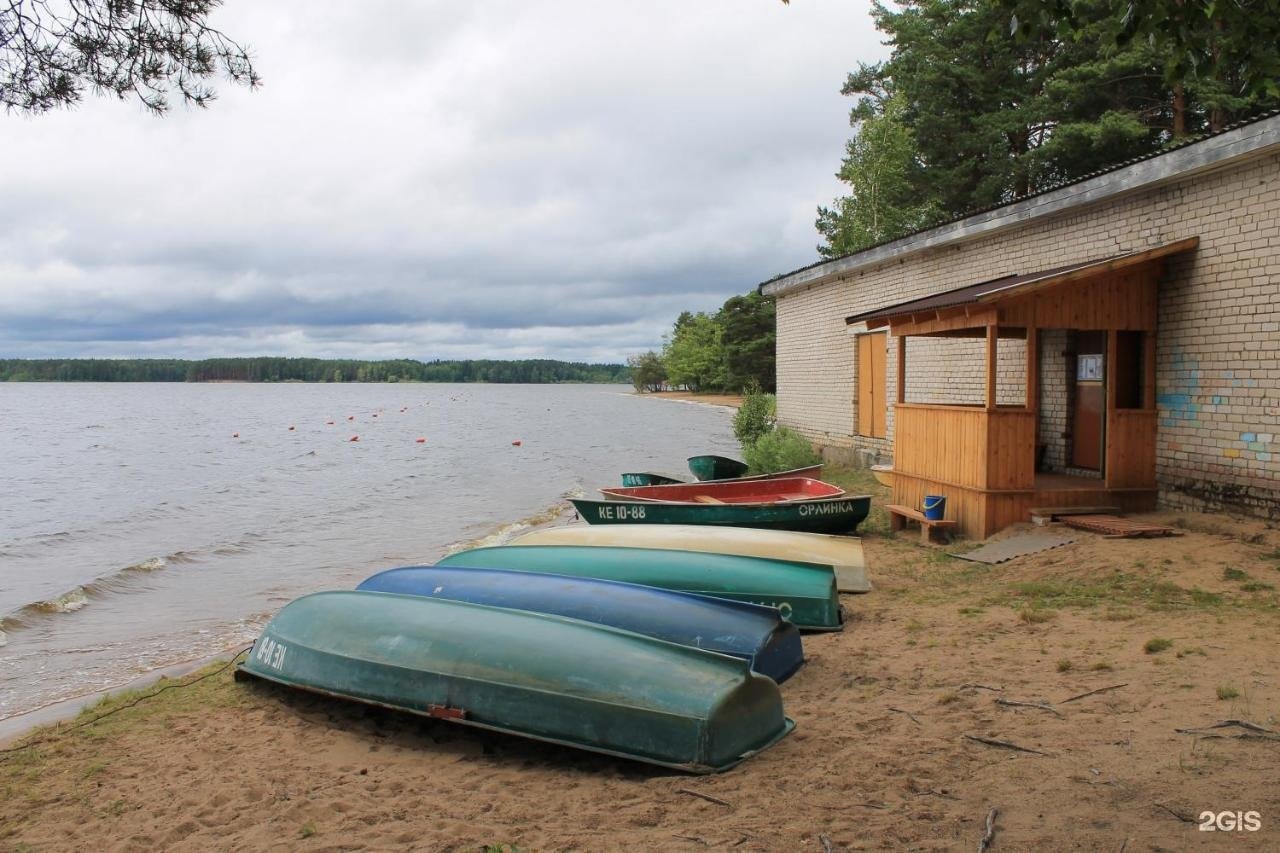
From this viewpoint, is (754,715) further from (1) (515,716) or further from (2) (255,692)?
(2) (255,692)

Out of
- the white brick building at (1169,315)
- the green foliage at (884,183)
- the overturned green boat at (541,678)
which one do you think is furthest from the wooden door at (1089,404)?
the green foliage at (884,183)

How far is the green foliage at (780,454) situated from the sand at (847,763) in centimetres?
1063

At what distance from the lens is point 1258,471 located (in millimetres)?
8727

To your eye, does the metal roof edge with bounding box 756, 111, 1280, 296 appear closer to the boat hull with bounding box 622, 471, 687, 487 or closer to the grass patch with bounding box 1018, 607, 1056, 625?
the grass patch with bounding box 1018, 607, 1056, 625

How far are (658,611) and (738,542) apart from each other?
3.05 metres

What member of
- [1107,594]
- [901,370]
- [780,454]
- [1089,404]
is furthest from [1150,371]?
[780,454]

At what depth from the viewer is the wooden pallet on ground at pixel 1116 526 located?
901 cm

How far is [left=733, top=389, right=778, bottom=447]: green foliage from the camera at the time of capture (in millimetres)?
22609

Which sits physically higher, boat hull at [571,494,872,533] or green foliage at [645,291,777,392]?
green foliage at [645,291,777,392]

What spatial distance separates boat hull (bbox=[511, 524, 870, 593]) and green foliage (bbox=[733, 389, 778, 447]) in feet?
40.0

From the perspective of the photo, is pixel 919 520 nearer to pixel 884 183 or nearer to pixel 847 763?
pixel 847 763

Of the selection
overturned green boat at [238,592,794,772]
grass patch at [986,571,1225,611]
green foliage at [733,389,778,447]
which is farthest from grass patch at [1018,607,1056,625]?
green foliage at [733,389,778,447]

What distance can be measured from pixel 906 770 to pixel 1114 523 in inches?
245

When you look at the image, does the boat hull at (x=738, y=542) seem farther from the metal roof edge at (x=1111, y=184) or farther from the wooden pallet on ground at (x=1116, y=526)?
the metal roof edge at (x=1111, y=184)
